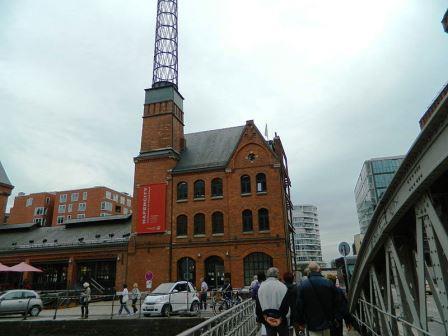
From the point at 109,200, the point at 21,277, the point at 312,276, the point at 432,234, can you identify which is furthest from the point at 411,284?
the point at 109,200

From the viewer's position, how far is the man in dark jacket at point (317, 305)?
5484 mm

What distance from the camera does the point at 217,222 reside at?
30.6 m

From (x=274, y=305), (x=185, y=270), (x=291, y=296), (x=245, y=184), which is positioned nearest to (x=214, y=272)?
(x=185, y=270)

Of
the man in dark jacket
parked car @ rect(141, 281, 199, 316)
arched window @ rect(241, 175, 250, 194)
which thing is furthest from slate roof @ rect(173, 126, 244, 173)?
the man in dark jacket

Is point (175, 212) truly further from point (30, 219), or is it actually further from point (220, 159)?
point (30, 219)

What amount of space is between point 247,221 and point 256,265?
143 inches

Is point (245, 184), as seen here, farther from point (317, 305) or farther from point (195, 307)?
point (317, 305)

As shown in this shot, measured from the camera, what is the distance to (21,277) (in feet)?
119

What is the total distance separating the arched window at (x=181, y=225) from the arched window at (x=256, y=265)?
6.20 metres

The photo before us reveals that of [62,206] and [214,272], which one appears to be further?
[62,206]

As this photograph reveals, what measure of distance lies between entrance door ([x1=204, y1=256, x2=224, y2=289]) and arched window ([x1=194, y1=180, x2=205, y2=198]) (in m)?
5.63

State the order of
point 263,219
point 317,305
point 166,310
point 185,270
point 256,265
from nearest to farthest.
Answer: point 317,305 < point 166,310 < point 256,265 < point 263,219 < point 185,270

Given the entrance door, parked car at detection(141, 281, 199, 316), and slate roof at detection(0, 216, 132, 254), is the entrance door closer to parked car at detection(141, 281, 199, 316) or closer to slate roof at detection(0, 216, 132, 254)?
slate roof at detection(0, 216, 132, 254)

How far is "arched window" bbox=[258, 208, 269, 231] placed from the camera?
95.5 ft
